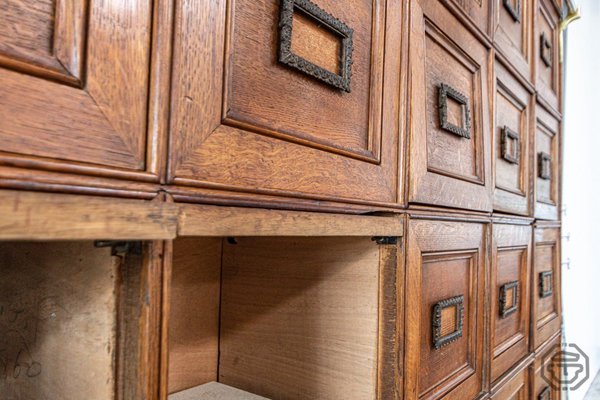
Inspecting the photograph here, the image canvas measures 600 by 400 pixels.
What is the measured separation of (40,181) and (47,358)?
8.1 inches

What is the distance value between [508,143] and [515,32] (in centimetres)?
29

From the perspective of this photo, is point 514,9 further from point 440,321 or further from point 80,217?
point 80,217

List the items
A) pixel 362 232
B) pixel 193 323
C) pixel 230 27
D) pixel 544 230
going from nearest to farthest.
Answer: pixel 230 27 < pixel 362 232 < pixel 193 323 < pixel 544 230

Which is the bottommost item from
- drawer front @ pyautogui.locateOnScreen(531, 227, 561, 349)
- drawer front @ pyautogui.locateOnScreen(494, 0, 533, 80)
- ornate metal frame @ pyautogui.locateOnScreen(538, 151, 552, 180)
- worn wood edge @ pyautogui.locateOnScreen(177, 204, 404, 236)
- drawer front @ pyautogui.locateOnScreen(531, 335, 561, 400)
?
drawer front @ pyautogui.locateOnScreen(531, 335, 561, 400)

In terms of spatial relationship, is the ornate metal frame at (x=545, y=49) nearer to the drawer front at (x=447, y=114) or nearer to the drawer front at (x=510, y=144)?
the drawer front at (x=510, y=144)

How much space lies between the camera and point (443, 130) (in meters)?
0.71

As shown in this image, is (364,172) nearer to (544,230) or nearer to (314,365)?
(314,365)

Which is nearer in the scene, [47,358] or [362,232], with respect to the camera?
[47,358]

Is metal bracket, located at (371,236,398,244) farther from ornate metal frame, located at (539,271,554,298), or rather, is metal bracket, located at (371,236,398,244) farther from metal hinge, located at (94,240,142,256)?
ornate metal frame, located at (539,271,554,298)

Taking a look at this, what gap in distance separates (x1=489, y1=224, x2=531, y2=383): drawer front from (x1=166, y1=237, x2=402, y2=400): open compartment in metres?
0.41

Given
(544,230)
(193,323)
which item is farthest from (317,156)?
(544,230)

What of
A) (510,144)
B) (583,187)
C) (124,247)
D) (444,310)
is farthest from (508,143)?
(583,187)

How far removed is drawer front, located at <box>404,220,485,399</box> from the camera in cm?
61

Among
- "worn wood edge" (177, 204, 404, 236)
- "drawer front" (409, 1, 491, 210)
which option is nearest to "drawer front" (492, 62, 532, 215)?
"drawer front" (409, 1, 491, 210)
